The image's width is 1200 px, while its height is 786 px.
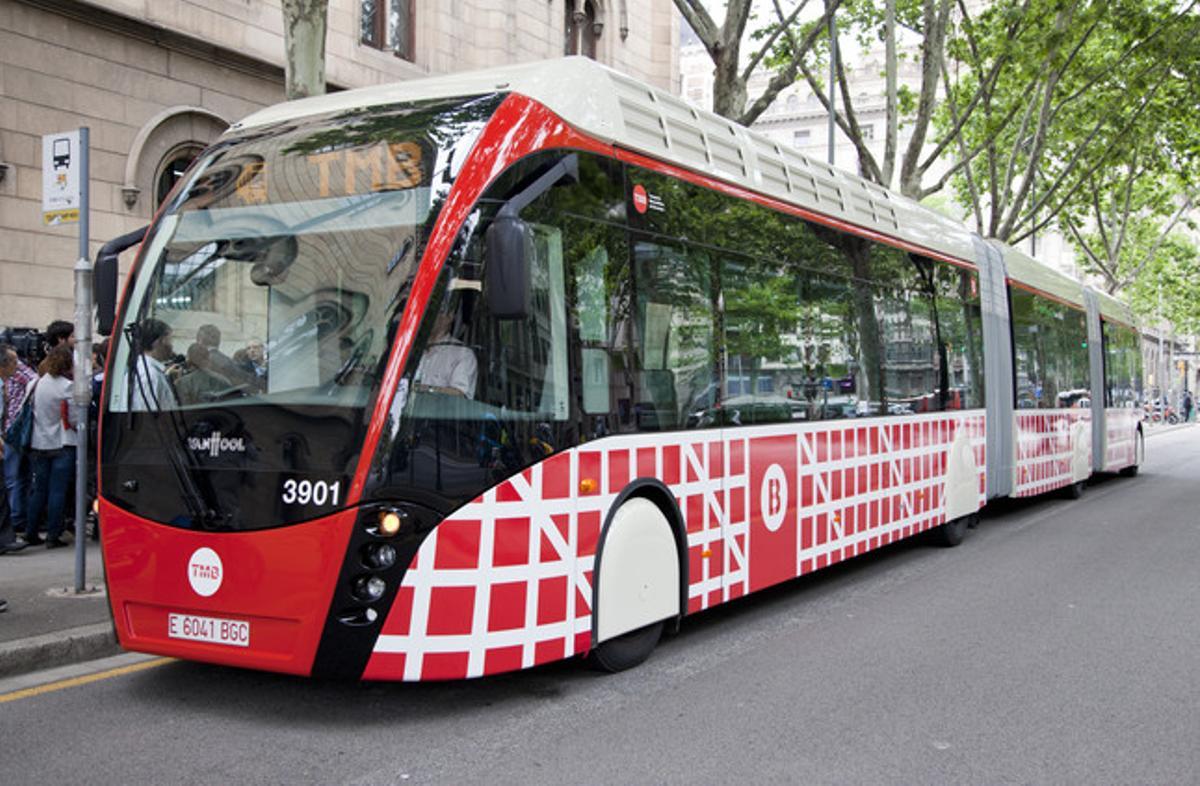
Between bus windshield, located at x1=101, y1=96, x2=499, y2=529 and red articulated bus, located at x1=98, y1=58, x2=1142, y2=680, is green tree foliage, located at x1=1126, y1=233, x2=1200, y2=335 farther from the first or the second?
bus windshield, located at x1=101, y1=96, x2=499, y2=529

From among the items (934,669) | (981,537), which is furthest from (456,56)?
(934,669)

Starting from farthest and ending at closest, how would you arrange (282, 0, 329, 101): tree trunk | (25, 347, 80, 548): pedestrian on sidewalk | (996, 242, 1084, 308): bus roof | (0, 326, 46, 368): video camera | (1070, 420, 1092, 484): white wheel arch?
1. (1070, 420, 1092, 484): white wheel arch
2. (996, 242, 1084, 308): bus roof
3. (0, 326, 46, 368): video camera
4. (25, 347, 80, 548): pedestrian on sidewalk
5. (282, 0, 329, 101): tree trunk

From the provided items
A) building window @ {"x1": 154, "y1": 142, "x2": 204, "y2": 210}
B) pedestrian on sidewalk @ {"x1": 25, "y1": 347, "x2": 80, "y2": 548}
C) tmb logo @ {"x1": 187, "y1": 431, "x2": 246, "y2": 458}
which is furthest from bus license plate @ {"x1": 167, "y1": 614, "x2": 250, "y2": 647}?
building window @ {"x1": 154, "y1": 142, "x2": 204, "y2": 210}

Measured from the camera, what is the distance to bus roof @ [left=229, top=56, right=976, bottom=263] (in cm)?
566

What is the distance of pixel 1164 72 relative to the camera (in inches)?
915


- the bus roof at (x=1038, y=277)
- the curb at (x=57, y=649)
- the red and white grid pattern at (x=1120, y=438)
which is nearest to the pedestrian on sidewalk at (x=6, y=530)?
the curb at (x=57, y=649)

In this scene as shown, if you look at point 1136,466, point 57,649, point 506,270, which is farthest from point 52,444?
point 1136,466

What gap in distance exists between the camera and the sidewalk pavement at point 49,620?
603cm

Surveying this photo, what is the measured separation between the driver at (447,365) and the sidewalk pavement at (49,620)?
107 inches

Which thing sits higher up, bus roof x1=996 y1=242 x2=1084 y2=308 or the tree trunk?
the tree trunk

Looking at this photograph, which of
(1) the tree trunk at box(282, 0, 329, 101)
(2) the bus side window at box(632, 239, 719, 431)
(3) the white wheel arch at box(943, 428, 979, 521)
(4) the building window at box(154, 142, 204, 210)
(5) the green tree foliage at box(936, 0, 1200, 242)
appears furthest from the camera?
(5) the green tree foliage at box(936, 0, 1200, 242)

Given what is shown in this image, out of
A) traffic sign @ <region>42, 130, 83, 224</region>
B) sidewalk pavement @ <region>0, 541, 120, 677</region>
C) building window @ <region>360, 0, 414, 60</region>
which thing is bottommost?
sidewalk pavement @ <region>0, 541, 120, 677</region>

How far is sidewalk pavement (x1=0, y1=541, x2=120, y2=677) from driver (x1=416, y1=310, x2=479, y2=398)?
2720 millimetres

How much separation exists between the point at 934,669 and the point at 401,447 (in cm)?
324
